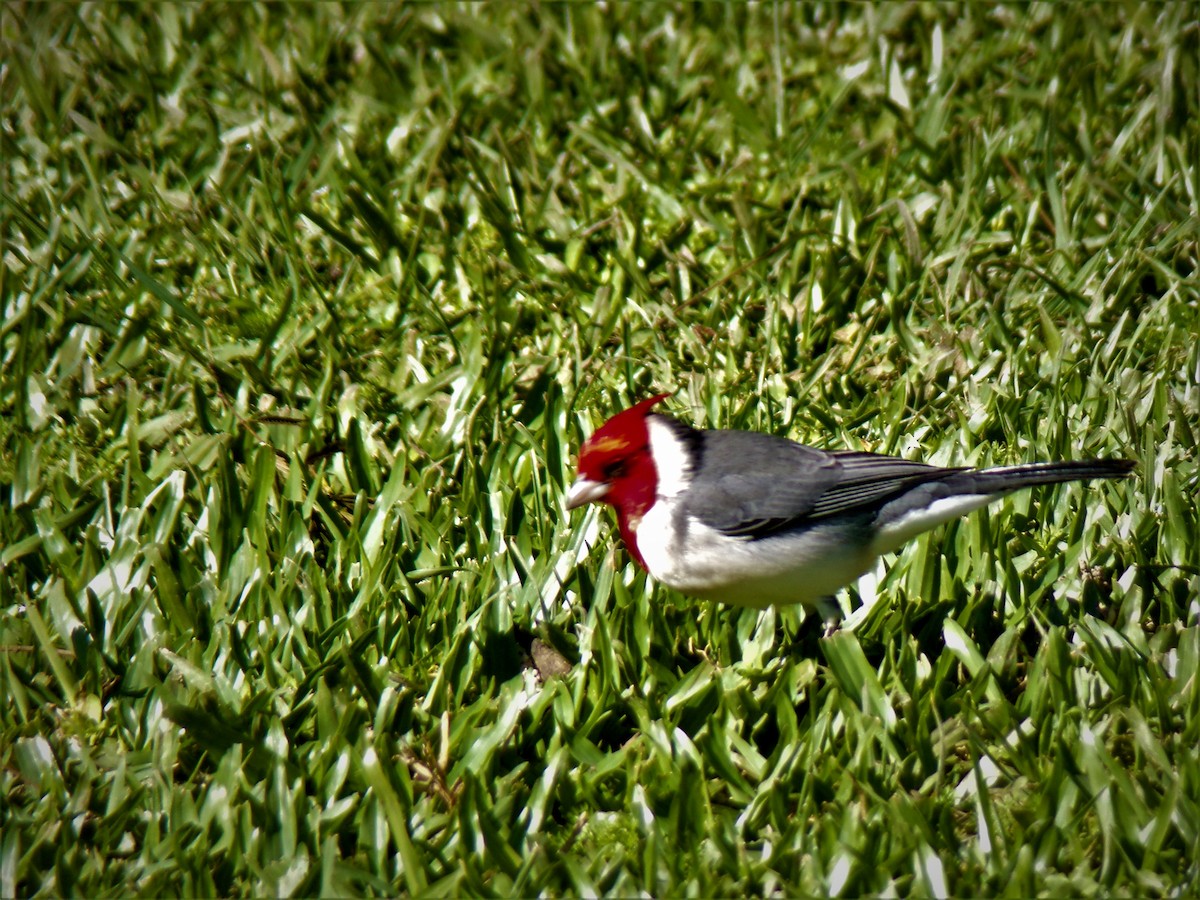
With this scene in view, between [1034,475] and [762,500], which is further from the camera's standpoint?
[762,500]

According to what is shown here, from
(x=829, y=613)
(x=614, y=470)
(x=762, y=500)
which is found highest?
(x=614, y=470)

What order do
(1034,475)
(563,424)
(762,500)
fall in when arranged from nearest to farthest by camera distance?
(1034,475) → (762,500) → (563,424)

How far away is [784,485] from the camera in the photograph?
10.9 ft

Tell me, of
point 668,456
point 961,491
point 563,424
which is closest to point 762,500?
point 668,456

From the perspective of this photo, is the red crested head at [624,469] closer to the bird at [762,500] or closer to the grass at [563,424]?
the bird at [762,500]

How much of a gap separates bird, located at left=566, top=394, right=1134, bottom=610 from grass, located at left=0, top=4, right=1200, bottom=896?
214mm

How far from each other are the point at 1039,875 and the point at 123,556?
247cm

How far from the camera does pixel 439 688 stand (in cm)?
302

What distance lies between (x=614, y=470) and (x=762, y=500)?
1.34 ft

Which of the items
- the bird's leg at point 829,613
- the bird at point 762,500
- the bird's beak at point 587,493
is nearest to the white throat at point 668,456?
the bird at point 762,500

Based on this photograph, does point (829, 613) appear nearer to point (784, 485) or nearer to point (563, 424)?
point (784, 485)

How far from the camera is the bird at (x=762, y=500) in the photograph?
313 centimetres

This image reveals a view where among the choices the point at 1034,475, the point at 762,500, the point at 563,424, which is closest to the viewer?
the point at 1034,475

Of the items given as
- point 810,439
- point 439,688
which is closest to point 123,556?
point 439,688
